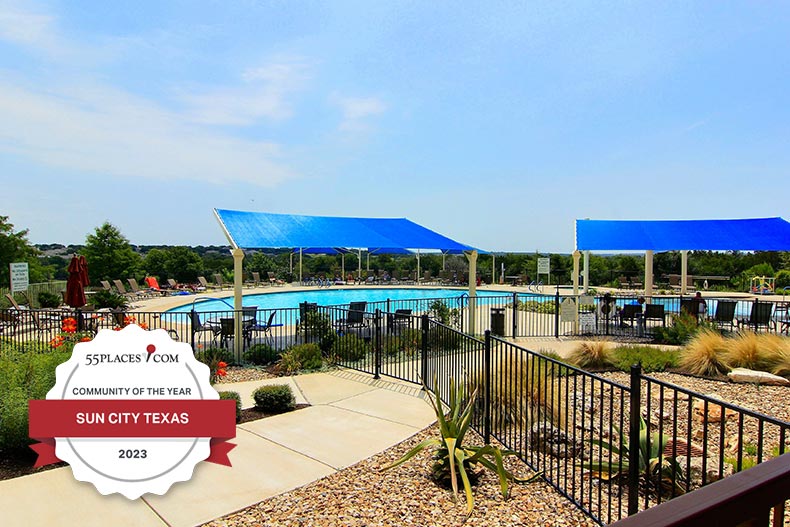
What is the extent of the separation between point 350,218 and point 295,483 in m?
14.8

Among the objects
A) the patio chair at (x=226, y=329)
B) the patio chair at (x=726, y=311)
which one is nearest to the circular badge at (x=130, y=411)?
the patio chair at (x=226, y=329)

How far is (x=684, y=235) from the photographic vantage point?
1766cm

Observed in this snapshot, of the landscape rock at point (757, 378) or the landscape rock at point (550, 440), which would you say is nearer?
the landscape rock at point (550, 440)

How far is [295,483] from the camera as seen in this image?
4223mm

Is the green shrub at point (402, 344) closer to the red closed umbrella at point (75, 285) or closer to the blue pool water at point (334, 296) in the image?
the red closed umbrella at point (75, 285)

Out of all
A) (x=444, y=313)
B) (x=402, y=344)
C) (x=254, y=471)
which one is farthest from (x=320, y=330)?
(x=254, y=471)

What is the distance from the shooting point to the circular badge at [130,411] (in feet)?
13.3

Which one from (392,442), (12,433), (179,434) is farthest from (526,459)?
(12,433)

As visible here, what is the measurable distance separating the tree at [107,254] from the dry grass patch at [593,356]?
26.3 m

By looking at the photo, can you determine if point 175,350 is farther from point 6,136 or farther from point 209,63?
point 6,136

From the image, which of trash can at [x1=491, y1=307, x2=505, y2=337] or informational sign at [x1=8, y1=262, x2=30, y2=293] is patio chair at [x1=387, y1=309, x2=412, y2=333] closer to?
trash can at [x1=491, y1=307, x2=505, y2=337]

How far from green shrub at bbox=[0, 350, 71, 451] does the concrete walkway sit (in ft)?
2.13

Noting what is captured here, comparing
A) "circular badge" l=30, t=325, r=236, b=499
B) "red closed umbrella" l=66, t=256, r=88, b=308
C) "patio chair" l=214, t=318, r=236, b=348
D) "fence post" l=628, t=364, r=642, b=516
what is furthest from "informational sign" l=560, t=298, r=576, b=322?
"red closed umbrella" l=66, t=256, r=88, b=308

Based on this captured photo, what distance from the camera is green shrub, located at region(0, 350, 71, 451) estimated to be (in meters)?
4.69
